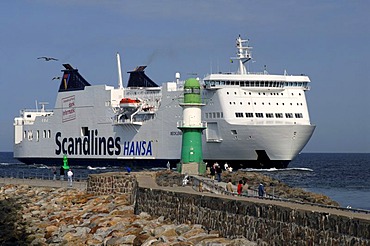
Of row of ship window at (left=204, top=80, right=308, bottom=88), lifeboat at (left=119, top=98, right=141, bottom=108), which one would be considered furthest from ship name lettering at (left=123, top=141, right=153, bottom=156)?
row of ship window at (left=204, top=80, right=308, bottom=88)

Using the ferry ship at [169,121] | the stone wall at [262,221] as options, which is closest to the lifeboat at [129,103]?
the ferry ship at [169,121]

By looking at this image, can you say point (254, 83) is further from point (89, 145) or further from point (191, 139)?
point (191, 139)

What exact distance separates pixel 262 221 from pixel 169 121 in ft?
132

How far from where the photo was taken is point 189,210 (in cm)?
1648

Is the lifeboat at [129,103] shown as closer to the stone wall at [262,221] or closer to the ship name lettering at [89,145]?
the ship name lettering at [89,145]

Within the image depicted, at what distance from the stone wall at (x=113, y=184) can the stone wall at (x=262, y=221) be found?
411 centimetres

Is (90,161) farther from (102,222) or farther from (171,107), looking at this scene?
(102,222)

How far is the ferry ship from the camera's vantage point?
4941 cm

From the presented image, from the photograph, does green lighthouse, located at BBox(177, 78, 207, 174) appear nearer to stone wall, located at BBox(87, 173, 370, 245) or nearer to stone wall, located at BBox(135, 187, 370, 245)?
stone wall, located at BBox(87, 173, 370, 245)

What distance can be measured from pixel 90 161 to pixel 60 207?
38.6 m

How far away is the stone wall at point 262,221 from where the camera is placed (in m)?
11.1

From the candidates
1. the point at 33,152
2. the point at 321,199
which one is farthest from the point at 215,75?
the point at 321,199

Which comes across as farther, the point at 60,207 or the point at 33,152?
the point at 33,152

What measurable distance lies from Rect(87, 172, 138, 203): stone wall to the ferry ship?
82.9ft
